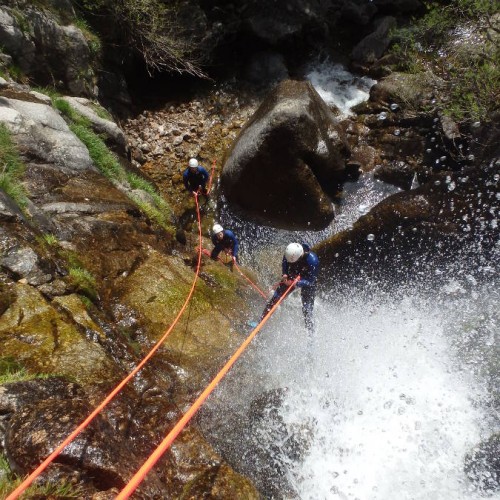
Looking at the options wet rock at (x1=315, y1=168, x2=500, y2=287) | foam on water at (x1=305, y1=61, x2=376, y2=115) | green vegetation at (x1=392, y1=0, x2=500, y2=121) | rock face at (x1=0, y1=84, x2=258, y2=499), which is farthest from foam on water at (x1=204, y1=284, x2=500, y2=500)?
foam on water at (x1=305, y1=61, x2=376, y2=115)

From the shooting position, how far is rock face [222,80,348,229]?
8.42 meters

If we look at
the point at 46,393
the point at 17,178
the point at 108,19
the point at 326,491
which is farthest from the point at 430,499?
the point at 108,19

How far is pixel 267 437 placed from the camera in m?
4.56

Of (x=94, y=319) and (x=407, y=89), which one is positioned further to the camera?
(x=407, y=89)

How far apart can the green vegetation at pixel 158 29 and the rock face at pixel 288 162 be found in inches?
116

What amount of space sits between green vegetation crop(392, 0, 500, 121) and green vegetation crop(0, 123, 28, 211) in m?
8.47

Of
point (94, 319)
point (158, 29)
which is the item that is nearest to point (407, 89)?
point (158, 29)

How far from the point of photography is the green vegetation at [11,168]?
5262mm

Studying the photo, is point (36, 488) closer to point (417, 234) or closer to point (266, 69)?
point (417, 234)

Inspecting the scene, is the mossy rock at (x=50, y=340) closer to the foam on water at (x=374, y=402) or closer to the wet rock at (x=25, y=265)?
the wet rock at (x=25, y=265)

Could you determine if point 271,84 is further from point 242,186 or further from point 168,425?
point 168,425

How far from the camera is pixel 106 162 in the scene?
302 inches

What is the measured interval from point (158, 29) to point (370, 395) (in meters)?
10.0

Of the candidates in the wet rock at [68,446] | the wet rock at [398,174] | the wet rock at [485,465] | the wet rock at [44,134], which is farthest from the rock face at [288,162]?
the wet rock at [68,446]
